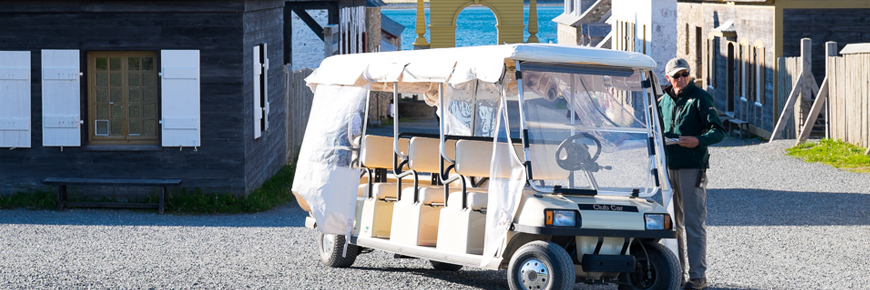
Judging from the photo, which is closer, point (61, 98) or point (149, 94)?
point (61, 98)

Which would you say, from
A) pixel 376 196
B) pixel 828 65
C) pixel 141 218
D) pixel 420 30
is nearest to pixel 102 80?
pixel 141 218

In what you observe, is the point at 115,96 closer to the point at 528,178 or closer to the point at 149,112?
the point at 149,112

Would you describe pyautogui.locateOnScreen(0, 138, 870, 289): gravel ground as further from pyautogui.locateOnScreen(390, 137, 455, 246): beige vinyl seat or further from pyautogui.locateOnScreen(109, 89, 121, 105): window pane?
pyautogui.locateOnScreen(109, 89, 121, 105): window pane

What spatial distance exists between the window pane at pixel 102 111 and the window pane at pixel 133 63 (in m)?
0.53

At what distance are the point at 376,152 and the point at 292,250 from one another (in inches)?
63.2

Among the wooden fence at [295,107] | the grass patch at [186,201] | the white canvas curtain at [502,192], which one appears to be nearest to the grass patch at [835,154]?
the wooden fence at [295,107]

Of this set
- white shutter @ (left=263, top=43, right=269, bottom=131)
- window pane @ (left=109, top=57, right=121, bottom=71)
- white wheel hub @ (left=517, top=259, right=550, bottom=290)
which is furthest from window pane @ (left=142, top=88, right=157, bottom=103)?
white wheel hub @ (left=517, top=259, right=550, bottom=290)

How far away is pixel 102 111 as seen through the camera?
13258 mm

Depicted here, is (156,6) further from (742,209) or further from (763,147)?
(763,147)

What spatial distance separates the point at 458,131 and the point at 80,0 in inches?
214

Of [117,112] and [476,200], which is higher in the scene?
[117,112]

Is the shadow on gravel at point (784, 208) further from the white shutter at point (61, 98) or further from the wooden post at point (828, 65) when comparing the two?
the white shutter at point (61, 98)

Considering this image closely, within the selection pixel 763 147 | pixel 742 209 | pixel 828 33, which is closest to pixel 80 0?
pixel 742 209

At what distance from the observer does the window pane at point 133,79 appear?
43.2 ft
